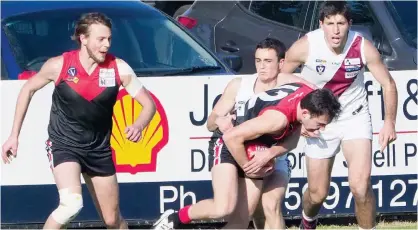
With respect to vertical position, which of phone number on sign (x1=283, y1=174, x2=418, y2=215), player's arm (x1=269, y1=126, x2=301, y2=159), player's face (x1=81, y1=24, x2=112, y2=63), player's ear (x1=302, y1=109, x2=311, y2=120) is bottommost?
phone number on sign (x1=283, y1=174, x2=418, y2=215)

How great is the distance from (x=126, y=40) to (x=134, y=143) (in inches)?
55.0

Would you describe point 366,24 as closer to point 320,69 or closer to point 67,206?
point 320,69

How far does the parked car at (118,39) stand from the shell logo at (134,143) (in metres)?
0.75

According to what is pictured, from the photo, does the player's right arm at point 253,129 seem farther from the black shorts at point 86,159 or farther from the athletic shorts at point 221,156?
the black shorts at point 86,159

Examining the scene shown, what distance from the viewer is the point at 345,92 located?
10.3 m

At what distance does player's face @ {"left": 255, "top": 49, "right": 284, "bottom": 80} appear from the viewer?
31.2ft

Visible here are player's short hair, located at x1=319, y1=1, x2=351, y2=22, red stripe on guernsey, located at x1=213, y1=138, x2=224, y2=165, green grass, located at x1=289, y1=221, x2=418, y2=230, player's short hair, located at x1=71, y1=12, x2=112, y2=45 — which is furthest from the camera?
green grass, located at x1=289, y1=221, x2=418, y2=230

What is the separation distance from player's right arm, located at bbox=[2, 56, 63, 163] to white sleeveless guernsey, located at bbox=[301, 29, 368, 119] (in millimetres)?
2036

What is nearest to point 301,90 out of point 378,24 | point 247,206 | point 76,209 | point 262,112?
point 262,112

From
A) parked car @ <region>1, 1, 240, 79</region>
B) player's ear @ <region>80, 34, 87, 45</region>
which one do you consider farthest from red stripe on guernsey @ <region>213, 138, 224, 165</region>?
parked car @ <region>1, 1, 240, 79</region>

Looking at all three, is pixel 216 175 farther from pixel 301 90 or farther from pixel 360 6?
pixel 360 6

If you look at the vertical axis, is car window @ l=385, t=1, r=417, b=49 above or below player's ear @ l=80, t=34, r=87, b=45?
below

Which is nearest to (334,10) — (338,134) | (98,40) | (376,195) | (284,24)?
(338,134)

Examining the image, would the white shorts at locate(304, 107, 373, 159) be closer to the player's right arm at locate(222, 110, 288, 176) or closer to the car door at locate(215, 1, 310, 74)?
the player's right arm at locate(222, 110, 288, 176)
